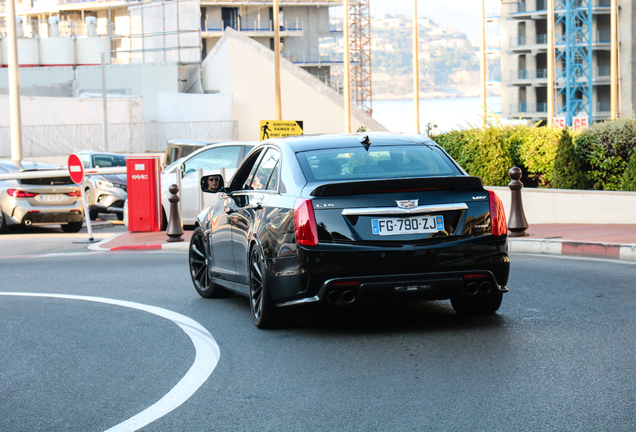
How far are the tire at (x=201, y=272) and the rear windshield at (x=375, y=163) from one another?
7.28ft

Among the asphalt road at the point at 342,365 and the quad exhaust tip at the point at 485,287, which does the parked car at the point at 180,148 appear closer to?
the asphalt road at the point at 342,365

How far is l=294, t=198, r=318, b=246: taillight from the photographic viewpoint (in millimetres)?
6512

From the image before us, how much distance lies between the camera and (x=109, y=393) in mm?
5301

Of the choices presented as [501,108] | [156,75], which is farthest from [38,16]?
[501,108]

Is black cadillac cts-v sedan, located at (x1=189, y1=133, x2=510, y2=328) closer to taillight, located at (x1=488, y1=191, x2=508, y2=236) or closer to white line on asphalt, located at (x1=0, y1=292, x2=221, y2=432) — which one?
taillight, located at (x1=488, y1=191, x2=508, y2=236)

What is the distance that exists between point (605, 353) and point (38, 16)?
95.1 metres

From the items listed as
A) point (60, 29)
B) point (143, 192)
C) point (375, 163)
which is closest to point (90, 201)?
point (143, 192)

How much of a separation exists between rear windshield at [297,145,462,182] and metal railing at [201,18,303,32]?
7877 cm

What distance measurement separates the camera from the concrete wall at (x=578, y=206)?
573 inches

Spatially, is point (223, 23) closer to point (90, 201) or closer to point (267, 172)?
point (90, 201)

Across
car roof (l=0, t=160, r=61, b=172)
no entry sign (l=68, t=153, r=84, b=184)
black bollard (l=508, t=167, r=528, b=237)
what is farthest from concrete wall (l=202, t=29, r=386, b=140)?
black bollard (l=508, t=167, r=528, b=237)

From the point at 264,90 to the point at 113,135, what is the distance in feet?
32.3

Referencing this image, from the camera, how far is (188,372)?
5.77 metres

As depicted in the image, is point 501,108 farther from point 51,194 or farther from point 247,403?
point 247,403
